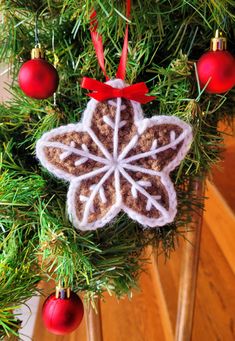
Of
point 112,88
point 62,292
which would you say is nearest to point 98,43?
point 112,88

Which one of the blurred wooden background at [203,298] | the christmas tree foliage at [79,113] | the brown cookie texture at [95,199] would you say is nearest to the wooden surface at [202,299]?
the blurred wooden background at [203,298]

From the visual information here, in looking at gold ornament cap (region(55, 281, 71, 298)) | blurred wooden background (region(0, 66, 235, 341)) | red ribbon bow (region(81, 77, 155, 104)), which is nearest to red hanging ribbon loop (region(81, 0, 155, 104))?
red ribbon bow (region(81, 77, 155, 104))

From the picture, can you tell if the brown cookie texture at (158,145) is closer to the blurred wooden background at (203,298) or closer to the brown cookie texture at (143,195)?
the brown cookie texture at (143,195)

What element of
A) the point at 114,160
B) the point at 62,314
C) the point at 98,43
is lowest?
the point at 62,314

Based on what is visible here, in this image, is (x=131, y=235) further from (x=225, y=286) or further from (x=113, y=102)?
(x=225, y=286)

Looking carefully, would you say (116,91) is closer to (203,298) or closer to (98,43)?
(98,43)
